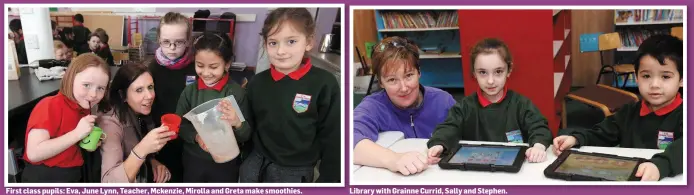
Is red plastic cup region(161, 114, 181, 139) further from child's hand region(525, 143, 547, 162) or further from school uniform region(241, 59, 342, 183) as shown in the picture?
child's hand region(525, 143, 547, 162)

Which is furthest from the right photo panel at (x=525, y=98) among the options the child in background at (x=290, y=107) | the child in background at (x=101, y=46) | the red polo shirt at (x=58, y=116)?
the red polo shirt at (x=58, y=116)

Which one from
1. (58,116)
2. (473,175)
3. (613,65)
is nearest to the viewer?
(473,175)

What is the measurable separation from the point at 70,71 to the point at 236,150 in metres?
0.62

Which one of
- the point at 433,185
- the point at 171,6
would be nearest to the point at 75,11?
the point at 171,6

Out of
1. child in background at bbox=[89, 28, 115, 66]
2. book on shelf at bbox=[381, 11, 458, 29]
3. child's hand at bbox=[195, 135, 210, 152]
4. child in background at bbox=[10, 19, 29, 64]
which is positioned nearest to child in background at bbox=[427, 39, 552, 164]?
book on shelf at bbox=[381, 11, 458, 29]

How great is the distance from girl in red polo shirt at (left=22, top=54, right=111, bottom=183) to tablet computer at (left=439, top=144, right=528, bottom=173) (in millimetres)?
1179

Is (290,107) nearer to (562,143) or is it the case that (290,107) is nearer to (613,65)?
(562,143)

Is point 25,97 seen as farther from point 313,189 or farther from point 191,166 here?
point 313,189

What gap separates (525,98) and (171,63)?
121 centimetres

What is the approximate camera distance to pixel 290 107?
1963 millimetres

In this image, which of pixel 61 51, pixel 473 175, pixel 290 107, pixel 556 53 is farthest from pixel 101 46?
pixel 556 53

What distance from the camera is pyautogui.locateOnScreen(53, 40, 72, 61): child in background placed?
196cm

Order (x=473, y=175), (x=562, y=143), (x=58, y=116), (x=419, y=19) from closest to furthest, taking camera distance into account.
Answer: (x=473, y=175) → (x=562, y=143) → (x=58, y=116) → (x=419, y=19)

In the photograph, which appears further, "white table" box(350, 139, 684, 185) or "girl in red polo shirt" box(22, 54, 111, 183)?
"girl in red polo shirt" box(22, 54, 111, 183)
